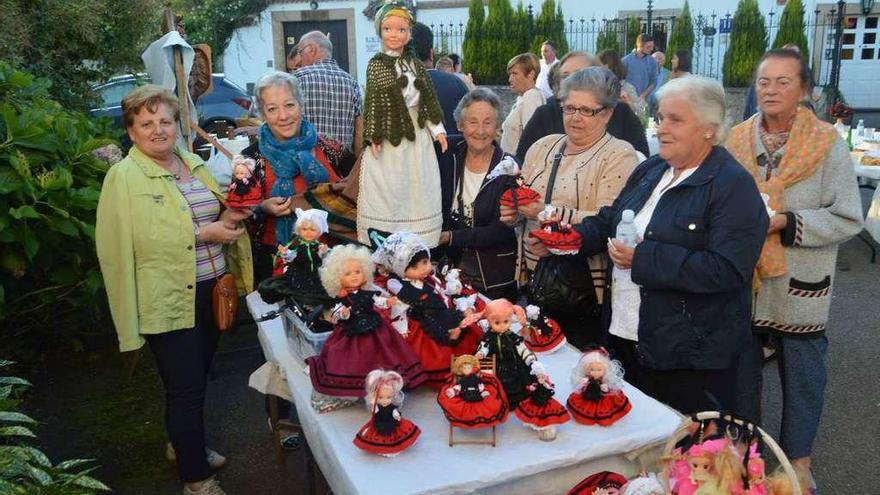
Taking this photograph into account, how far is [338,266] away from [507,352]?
60cm

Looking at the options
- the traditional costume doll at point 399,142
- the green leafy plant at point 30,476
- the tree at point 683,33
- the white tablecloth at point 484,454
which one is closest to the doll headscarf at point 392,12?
the traditional costume doll at point 399,142

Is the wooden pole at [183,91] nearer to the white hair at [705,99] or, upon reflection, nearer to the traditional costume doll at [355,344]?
the traditional costume doll at [355,344]

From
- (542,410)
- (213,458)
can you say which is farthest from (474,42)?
(542,410)

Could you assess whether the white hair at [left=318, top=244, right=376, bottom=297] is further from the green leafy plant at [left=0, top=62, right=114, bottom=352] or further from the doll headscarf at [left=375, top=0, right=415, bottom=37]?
the green leafy plant at [left=0, top=62, right=114, bottom=352]

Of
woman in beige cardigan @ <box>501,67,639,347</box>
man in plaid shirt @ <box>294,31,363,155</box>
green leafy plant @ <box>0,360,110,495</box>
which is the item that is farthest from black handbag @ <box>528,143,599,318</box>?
man in plaid shirt @ <box>294,31,363,155</box>

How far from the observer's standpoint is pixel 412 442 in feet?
6.58

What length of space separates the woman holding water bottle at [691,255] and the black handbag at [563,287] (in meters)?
0.34

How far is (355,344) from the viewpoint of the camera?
2223 millimetres

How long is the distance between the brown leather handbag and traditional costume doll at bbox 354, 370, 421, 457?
1326 mm

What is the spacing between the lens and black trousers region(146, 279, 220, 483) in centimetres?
313

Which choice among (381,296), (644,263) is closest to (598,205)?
(644,263)

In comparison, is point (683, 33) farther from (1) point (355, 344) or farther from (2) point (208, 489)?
(1) point (355, 344)

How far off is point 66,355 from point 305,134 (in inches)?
119

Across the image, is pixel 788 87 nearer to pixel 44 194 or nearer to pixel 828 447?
pixel 828 447
